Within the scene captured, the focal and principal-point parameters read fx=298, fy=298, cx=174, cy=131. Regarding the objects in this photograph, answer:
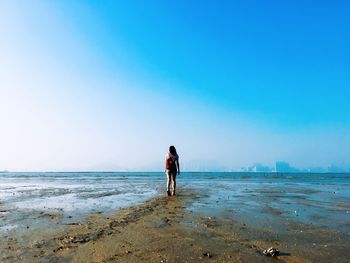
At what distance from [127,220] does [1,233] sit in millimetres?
3070

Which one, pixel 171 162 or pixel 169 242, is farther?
pixel 171 162

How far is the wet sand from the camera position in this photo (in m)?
4.90

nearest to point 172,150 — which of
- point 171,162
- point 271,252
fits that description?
point 171,162

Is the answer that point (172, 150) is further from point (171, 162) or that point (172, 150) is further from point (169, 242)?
point (169, 242)

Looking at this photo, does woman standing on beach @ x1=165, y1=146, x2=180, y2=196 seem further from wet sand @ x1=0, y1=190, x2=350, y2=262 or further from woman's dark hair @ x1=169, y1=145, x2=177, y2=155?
wet sand @ x1=0, y1=190, x2=350, y2=262

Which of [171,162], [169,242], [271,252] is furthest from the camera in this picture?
[171,162]

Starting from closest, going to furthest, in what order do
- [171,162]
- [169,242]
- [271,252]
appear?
1. [271,252]
2. [169,242]
3. [171,162]

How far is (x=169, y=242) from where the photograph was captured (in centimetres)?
579

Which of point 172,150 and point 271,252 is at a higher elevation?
point 172,150

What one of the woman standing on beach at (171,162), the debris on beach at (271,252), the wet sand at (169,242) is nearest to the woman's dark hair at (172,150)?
the woman standing on beach at (171,162)

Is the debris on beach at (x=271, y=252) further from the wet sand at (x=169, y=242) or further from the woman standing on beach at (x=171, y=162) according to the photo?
the woman standing on beach at (x=171, y=162)

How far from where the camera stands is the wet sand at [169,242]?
4898 millimetres

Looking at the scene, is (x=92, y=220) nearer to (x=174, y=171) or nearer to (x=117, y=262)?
(x=117, y=262)

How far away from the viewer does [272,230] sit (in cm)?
704
